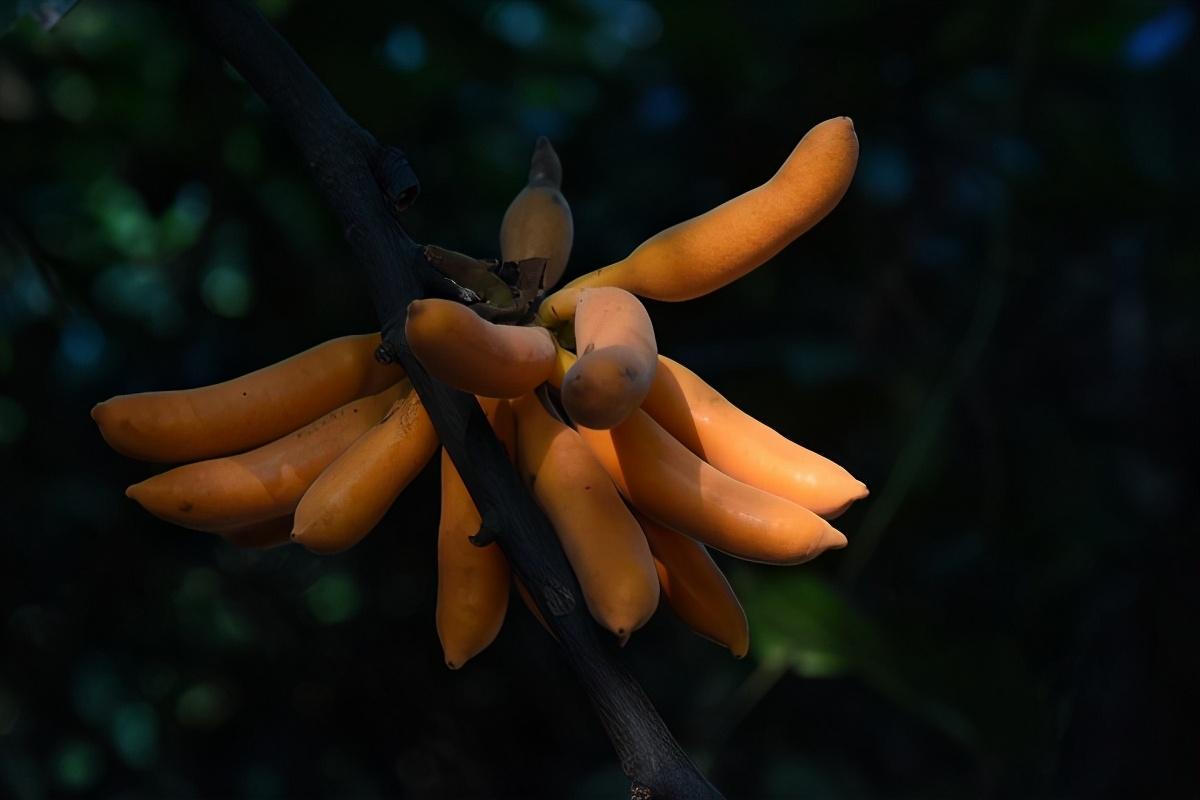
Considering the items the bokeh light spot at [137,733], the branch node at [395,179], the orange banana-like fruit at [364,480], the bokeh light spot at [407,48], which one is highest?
the bokeh light spot at [407,48]

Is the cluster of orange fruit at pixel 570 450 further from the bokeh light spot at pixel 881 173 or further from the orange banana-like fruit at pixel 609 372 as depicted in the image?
the bokeh light spot at pixel 881 173

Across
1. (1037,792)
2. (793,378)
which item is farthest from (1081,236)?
(1037,792)

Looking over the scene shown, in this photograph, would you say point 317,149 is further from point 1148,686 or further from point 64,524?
point 1148,686

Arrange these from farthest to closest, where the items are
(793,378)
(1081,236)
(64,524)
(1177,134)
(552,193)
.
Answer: (1081,236)
(1177,134)
(64,524)
(793,378)
(552,193)

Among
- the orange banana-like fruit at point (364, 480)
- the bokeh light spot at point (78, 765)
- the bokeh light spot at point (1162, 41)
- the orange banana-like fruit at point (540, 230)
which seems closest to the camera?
the orange banana-like fruit at point (364, 480)

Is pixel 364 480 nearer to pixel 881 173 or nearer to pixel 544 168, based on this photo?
pixel 544 168

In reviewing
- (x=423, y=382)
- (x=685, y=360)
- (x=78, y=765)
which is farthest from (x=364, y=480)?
(x=78, y=765)

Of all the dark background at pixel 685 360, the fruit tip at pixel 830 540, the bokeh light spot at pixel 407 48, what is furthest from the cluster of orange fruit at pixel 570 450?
the bokeh light spot at pixel 407 48

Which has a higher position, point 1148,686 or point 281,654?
point 281,654
